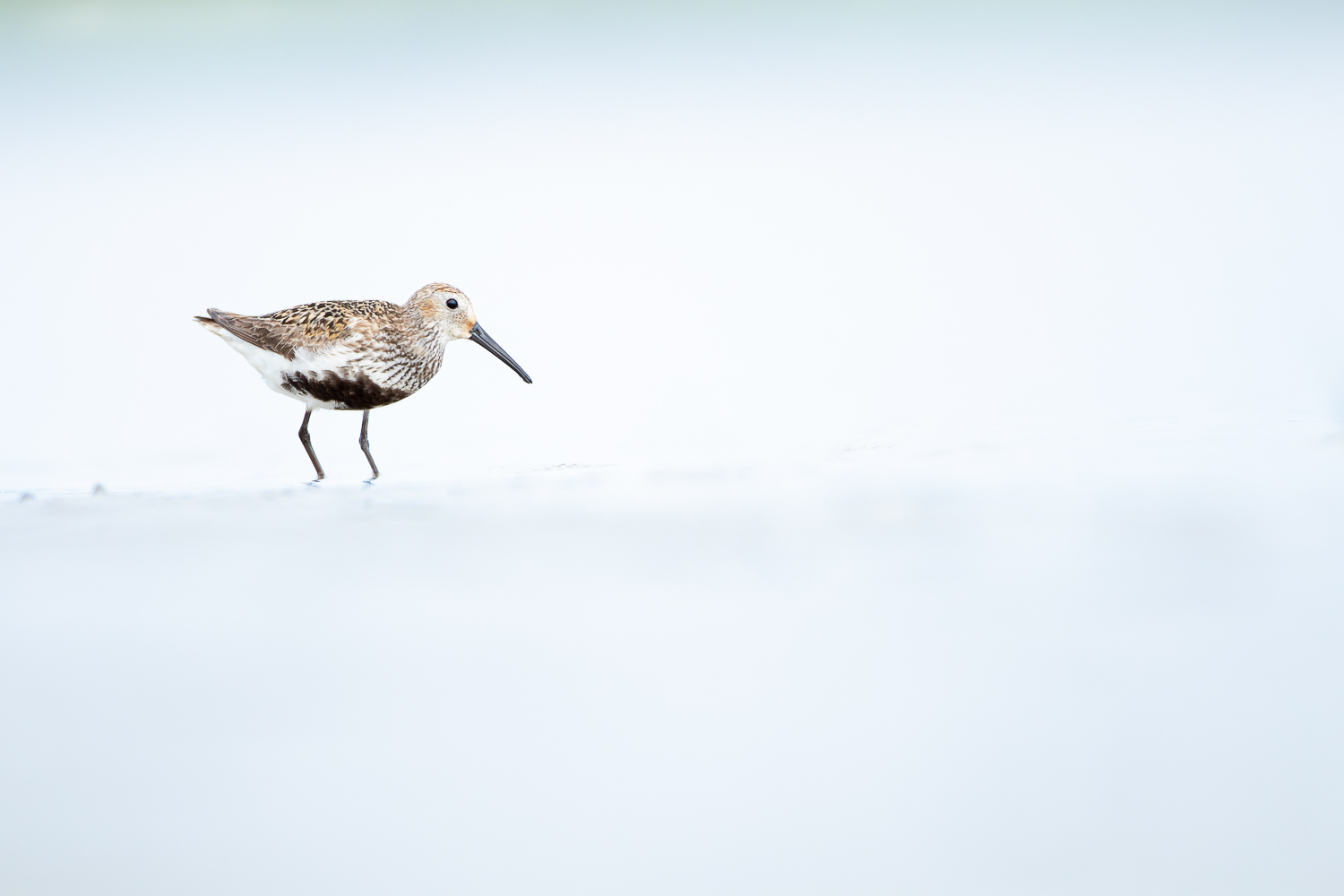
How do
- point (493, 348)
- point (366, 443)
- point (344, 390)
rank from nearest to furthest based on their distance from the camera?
point (344, 390), point (366, 443), point (493, 348)

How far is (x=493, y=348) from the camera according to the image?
7.51ft

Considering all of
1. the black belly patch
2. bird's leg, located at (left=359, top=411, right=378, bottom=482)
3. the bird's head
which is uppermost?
the bird's head

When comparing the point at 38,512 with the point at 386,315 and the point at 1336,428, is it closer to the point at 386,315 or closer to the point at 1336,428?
the point at 386,315

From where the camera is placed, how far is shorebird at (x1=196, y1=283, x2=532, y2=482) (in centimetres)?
202

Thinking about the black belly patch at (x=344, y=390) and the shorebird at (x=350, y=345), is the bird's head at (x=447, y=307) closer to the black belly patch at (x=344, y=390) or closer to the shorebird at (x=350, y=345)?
the shorebird at (x=350, y=345)

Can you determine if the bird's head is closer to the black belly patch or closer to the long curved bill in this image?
the long curved bill

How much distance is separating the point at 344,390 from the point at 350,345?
84 millimetres

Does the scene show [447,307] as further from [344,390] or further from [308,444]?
[308,444]

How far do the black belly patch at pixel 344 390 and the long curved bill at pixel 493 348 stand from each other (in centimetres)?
25

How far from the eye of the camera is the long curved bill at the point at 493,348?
7.43ft

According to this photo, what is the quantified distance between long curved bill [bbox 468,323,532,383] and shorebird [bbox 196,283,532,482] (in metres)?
0.06

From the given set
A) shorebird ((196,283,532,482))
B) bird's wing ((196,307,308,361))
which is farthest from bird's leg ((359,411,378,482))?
bird's wing ((196,307,308,361))

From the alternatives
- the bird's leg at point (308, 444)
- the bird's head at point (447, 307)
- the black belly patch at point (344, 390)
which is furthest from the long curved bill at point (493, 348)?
the bird's leg at point (308, 444)

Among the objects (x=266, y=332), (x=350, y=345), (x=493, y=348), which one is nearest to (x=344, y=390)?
(x=350, y=345)
